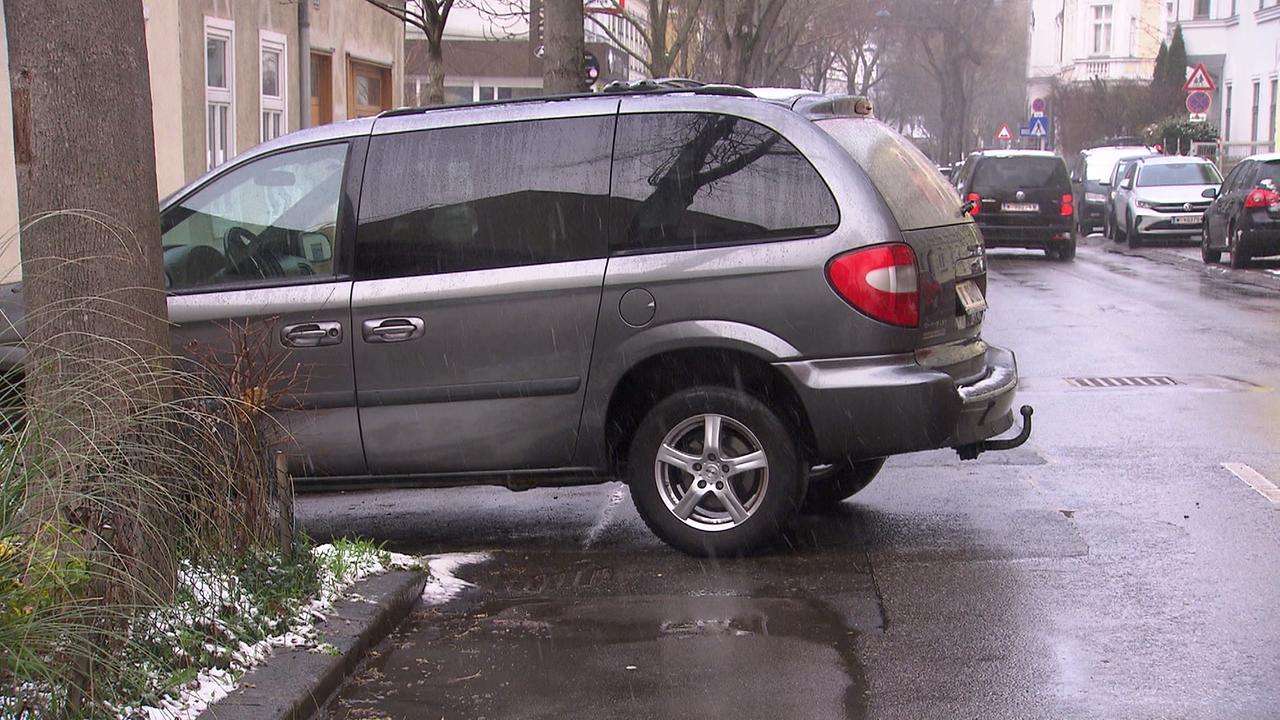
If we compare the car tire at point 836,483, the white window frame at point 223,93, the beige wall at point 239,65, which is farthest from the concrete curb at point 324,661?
the white window frame at point 223,93

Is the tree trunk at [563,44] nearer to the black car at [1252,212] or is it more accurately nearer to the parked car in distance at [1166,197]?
the black car at [1252,212]

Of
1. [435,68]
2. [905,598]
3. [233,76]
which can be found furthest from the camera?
[435,68]

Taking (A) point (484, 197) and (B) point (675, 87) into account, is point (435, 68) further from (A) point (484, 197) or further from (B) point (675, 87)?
(A) point (484, 197)

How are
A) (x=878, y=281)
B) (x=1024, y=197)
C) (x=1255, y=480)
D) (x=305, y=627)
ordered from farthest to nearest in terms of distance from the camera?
1. (x=1024, y=197)
2. (x=1255, y=480)
3. (x=878, y=281)
4. (x=305, y=627)

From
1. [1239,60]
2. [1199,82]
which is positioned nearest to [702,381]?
[1199,82]

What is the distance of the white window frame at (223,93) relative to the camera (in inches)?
727

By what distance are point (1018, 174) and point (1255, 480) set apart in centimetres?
1972

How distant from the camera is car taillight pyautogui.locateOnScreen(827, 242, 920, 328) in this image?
650 cm

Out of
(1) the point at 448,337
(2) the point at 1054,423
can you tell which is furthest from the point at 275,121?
(1) the point at 448,337

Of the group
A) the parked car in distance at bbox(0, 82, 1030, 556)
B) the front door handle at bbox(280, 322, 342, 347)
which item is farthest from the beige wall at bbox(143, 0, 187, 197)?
the front door handle at bbox(280, 322, 342, 347)

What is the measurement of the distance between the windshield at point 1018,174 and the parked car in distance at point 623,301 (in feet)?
67.5

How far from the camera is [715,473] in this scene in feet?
22.2

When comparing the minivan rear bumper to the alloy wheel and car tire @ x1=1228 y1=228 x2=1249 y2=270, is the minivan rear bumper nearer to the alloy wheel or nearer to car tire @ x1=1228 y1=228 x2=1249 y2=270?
the alloy wheel

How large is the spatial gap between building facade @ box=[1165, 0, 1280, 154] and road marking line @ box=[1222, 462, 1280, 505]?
40.7 metres
